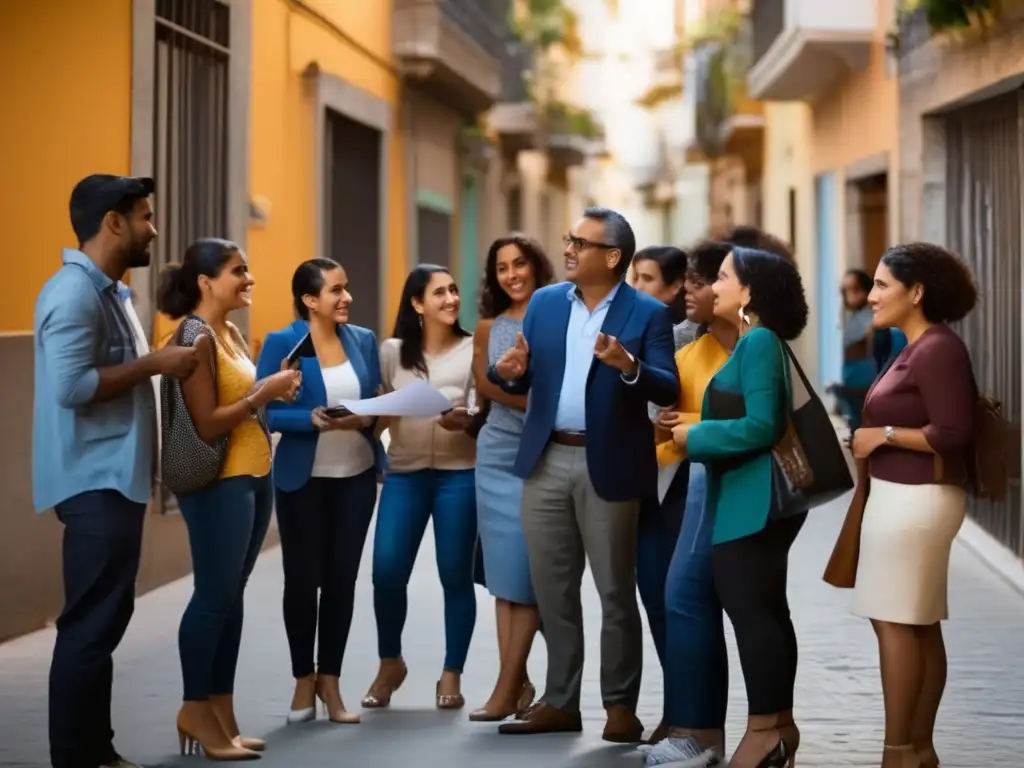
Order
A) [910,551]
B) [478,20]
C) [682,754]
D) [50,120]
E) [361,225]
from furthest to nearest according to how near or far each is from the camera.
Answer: [478,20] < [361,225] < [50,120] < [682,754] < [910,551]

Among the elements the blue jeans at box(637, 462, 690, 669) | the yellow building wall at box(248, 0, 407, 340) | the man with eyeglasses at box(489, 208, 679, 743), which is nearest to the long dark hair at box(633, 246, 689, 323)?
the man with eyeglasses at box(489, 208, 679, 743)

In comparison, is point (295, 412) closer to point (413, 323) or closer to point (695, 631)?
point (413, 323)

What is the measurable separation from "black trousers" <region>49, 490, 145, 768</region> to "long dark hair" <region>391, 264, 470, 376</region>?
78.6 inches

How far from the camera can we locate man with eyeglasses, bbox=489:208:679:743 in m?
7.19

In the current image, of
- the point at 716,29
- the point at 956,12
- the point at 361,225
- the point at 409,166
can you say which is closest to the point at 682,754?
the point at 956,12

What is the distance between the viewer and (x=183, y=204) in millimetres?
12109

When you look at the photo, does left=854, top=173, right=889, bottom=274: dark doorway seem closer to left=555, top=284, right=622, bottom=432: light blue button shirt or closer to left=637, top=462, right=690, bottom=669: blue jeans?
left=637, top=462, right=690, bottom=669: blue jeans

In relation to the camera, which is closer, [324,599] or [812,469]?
[812,469]

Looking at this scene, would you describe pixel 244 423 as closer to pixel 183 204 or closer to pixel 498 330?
pixel 498 330

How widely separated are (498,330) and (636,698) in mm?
1595

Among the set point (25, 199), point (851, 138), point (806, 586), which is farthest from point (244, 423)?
point (851, 138)

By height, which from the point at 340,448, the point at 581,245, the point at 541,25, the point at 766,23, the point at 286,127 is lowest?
the point at 340,448

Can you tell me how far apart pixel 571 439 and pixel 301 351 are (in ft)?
3.83

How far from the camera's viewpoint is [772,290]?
6531 mm
